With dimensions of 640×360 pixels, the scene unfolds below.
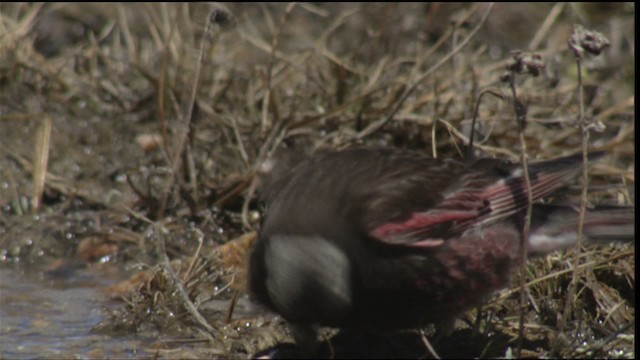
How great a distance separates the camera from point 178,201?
658 centimetres

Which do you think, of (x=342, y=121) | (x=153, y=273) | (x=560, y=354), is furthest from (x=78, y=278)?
(x=560, y=354)

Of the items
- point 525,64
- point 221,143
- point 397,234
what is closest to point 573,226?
point 397,234

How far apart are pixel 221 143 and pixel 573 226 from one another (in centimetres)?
244

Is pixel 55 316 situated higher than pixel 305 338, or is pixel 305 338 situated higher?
pixel 305 338

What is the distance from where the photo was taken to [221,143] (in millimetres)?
7012

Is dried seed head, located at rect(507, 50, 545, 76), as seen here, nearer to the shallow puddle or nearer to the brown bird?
the brown bird

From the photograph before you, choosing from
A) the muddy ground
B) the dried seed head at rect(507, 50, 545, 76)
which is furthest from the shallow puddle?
the dried seed head at rect(507, 50, 545, 76)

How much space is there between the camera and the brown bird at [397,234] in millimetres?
4367

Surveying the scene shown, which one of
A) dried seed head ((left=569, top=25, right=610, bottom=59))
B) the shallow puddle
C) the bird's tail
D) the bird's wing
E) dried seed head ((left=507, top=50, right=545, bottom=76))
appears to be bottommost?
the shallow puddle

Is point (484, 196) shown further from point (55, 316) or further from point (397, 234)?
point (55, 316)

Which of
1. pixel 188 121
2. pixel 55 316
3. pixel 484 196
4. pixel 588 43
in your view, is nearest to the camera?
pixel 588 43

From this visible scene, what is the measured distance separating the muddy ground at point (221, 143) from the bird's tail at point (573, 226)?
113 mm

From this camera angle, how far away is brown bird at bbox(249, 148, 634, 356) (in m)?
4.37

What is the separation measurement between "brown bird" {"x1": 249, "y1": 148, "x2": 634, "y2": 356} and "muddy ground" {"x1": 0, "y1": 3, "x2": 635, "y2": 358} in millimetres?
244
